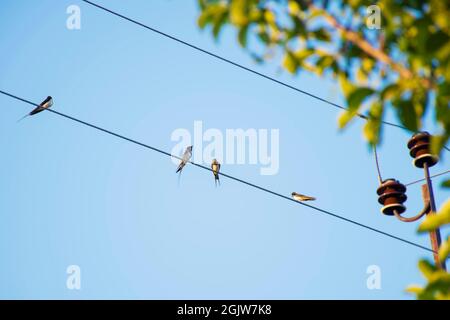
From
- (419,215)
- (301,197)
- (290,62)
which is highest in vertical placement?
(301,197)

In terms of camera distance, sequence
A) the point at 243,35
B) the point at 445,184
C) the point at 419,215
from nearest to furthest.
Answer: the point at 445,184
the point at 243,35
the point at 419,215

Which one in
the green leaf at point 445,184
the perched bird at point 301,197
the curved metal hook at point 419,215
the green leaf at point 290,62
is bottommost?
the green leaf at point 445,184

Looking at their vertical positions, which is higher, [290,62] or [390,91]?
[290,62]

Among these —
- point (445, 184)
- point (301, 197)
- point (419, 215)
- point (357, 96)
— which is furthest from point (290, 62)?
point (301, 197)

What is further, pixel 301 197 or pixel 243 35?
pixel 301 197

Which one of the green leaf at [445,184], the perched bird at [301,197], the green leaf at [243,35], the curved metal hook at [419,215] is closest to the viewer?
the green leaf at [445,184]

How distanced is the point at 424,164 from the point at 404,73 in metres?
4.56

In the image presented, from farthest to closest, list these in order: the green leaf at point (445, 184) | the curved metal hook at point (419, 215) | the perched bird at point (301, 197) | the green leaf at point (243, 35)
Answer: the perched bird at point (301, 197)
the curved metal hook at point (419, 215)
the green leaf at point (243, 35)
the green leaf at point (445, 184)

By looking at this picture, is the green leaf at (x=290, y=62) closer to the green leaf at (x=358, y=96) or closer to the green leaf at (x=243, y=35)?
the green leaf at (x=243, y=35)

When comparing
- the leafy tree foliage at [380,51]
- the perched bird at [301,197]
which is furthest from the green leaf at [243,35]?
the perched bird at [301,197]

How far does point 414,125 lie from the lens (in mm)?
1941

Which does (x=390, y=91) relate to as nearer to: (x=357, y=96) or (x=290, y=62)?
Answer: (x=357, y=96)
